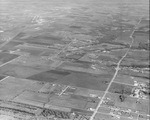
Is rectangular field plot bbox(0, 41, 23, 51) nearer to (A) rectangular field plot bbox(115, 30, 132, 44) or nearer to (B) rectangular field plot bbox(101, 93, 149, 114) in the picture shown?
(A) rectangular field plot bbox(115, 30, 132, 44)

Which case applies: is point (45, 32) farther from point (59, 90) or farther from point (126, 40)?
point (59, 90)

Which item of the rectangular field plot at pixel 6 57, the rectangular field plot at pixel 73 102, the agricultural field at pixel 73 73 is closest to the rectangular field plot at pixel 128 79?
the agricultural field at pixel 73 73

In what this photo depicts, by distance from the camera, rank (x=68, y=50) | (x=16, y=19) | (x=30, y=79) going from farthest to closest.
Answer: (x=16, y=19), (x=68, y=50), (x=30, y=79)

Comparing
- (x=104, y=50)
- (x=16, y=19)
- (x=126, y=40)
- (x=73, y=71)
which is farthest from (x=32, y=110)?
(x=16, y=19)

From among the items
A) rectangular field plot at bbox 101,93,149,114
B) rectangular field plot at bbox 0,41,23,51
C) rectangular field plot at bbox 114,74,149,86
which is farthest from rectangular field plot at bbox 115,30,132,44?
rectangular field plot at bbox 101,93,149,114

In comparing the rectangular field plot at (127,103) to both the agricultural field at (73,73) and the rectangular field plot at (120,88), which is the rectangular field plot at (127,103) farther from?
the rectangular field plot at (120,88)
